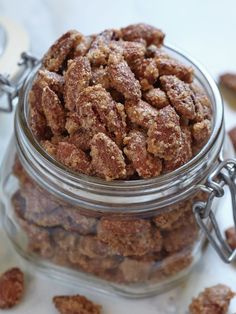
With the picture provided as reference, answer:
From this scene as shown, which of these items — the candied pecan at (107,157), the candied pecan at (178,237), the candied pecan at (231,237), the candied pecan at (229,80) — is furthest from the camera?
the candied pecan at (229,80)

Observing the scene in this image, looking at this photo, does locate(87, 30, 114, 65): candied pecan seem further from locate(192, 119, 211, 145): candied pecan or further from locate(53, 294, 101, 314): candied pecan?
locate(53, 294, 101, 314): candied pecan

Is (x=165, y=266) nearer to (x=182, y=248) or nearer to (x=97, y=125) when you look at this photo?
(x=182, y=248)

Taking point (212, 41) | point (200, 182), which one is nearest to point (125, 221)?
point (200, 182)

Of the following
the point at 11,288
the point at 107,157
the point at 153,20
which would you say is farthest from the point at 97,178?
the point at 153,20

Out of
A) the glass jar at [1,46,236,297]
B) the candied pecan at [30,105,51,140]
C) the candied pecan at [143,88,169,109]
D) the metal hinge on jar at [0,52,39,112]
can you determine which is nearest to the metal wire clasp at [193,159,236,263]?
the glass jar at [1,46,236,297]

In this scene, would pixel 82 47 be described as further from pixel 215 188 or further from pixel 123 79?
pixel 215 188

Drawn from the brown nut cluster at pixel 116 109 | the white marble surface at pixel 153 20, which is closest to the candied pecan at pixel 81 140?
the brown nut cluster at pixel 116 109

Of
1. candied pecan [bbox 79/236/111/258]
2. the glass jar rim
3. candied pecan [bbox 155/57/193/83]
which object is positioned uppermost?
candied pecan [bbox 155/57/193/83]

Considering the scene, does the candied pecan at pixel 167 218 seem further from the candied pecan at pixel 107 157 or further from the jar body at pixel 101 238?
the candied pecan at pixel 107 157

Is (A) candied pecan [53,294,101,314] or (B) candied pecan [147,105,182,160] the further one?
(A) candied pecan [53,294,101,314]
